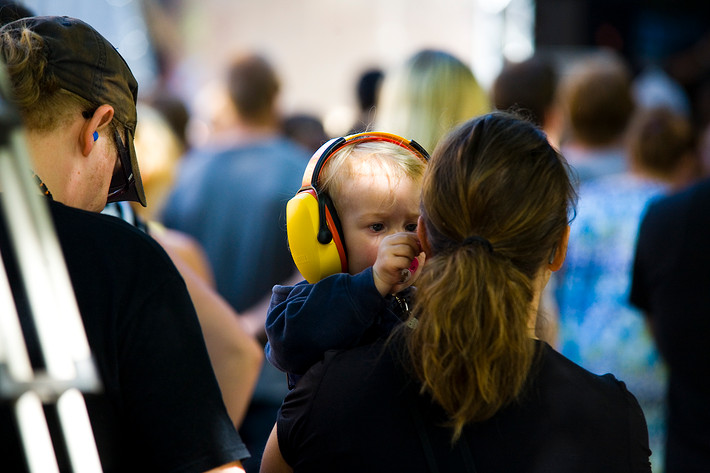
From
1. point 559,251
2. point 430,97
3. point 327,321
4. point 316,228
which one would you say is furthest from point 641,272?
point 327,321

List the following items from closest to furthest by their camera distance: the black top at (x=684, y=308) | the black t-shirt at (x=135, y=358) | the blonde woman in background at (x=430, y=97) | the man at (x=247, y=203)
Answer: the black t-shirt at (x=135, y=358) → the black top at (x=684, y=308) → the blonde woman in background at (x=430, y=97) → the man at (x=247, y=203)

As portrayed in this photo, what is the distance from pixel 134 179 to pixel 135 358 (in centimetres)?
46

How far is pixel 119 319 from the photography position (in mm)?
1516

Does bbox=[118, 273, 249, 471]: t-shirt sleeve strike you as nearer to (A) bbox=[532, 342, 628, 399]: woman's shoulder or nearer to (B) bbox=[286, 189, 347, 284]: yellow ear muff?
(B) bbox=[286, 189, 347, 284]: yellow ear muff

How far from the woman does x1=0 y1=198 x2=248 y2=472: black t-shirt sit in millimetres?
188

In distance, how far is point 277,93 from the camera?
4.56 m

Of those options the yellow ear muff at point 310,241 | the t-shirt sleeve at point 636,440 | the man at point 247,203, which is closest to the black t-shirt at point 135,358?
the yellow ear muff at point 310,241

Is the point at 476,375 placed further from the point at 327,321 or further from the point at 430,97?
the point at 430,97

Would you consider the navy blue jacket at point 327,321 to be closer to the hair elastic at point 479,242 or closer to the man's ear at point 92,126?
the hair elastic at point 479,242

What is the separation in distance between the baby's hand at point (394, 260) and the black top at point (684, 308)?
5.06 ft

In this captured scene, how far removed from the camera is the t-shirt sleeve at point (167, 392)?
1516 mm

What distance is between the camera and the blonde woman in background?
3088mm

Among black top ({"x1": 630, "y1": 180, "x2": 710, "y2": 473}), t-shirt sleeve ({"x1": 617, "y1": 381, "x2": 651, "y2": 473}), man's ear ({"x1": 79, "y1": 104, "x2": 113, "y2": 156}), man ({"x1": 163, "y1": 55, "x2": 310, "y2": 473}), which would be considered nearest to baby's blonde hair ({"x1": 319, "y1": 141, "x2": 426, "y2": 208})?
man's ear ({"x1": 79, "y1": 104, "x2": 113, "y2": 156})

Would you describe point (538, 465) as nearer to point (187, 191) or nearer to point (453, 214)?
point (453, 214)
